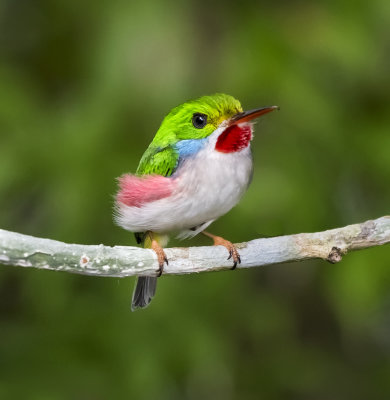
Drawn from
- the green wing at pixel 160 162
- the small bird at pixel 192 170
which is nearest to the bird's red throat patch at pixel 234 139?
the small bird at pixel 192 170

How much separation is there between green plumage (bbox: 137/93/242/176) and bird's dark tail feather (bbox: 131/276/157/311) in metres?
0.57

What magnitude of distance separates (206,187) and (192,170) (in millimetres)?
42

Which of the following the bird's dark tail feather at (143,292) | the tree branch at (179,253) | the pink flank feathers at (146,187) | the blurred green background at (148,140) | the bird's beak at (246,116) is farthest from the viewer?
the blurred green background at (148,140)

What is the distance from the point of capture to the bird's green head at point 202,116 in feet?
4.77

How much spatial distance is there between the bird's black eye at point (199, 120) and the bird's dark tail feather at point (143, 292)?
0.71 meters

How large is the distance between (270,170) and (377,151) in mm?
320

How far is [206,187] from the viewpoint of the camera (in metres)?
1.55

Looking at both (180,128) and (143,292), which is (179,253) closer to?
(180,128)

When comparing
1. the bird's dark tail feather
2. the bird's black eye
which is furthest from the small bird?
the bird's dark tail feather

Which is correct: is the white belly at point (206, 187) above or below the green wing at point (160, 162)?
below

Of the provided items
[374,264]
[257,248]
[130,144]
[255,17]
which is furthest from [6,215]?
[257,248]

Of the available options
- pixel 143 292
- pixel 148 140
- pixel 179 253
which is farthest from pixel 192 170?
pixel 143 292

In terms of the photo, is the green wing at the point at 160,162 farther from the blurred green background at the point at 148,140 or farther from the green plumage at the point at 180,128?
the blurred green background at the point at 148,140

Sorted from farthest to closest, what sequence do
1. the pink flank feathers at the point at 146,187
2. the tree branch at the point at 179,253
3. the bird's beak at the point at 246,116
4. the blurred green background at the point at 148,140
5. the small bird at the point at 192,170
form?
the blurred green background at the point at 148,140, the pink flank feathers at the point at 146,187, the small bird at the point at 192,170, the bird's beak at the point at 246,116, the tree branch at the point at 179,253
